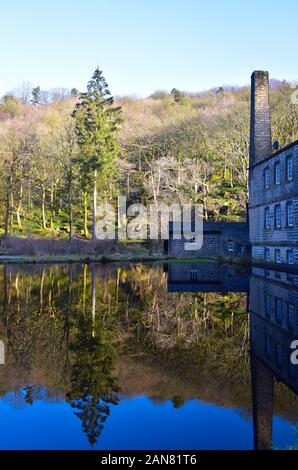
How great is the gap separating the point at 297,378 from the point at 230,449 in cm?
244

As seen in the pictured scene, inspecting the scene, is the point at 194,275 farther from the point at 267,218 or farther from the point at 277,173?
the point at 277,173

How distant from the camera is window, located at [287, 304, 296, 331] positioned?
10381 mm

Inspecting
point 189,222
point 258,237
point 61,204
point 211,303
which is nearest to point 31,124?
point 61,204

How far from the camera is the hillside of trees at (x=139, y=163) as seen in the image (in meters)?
49.9

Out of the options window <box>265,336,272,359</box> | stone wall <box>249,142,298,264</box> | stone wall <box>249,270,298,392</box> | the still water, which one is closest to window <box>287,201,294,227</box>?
stone wall <box>249,142,298,264</box>

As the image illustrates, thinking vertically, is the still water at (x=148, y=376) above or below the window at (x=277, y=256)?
below

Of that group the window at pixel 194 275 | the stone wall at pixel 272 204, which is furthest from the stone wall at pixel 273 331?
the stone wall at pixel 272 204

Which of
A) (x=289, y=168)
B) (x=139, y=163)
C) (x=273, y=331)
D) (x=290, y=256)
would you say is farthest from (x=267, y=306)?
(x=139, y=163)

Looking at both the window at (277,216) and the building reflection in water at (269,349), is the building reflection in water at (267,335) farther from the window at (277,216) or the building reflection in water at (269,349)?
the window at (277,216)

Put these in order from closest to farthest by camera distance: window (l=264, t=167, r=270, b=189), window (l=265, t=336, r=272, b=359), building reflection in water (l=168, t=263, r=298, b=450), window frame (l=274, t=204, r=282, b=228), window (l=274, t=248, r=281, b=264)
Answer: building reflection in water (l=168, t=263, r=298, b=450)
window (l=265, t=336, r=272, b=359)
window (l=274, t=248, r=281, b=264)
window frame (l=274, t=204, r=282, b=228)
window (l=264, t=167, r=270, b=189)

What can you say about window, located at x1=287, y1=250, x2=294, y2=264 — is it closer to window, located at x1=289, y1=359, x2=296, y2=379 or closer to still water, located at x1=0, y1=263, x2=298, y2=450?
still water, located at x1=0, y1=263, x2=298, y2=450

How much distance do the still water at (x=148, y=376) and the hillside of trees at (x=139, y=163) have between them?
32.3 meters

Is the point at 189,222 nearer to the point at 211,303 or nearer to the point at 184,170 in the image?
the point at 184,170

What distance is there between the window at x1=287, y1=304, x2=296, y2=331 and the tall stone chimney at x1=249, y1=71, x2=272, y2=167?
895 inches
